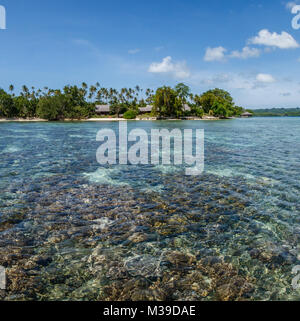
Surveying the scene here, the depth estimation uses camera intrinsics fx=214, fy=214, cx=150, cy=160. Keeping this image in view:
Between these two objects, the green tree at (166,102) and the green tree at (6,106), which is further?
the green tree at (166,102)

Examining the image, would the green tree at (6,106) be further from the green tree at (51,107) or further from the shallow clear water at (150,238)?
the shallow clear water at (150,238)

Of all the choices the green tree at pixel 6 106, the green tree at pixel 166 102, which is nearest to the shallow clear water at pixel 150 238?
the green tree at pixel 166 102

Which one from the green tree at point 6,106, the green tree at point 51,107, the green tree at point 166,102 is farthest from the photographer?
the green tree at point 166,102

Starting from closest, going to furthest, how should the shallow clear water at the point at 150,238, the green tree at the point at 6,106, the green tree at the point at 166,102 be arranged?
1. the shallow clear water at the point at 150,238
2. the green tree at the point at 6,106
3. the green tree at the point at 166,102

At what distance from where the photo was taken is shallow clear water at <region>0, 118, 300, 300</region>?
502 centimetres

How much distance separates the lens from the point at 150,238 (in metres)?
6.95

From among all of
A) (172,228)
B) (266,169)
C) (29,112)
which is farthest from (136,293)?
(29,112)

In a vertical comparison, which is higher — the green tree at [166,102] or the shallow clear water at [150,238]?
the green tree at [166,102]

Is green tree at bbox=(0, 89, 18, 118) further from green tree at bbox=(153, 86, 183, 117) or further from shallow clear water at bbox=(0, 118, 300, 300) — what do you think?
shallow clear water at bbox=(0, 118, 300, 300)

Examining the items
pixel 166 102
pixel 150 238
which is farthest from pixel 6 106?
pixel 150 238

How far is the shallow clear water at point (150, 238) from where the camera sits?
5023 mm

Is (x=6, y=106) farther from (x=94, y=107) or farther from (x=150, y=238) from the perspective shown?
(x=150, y=238)
